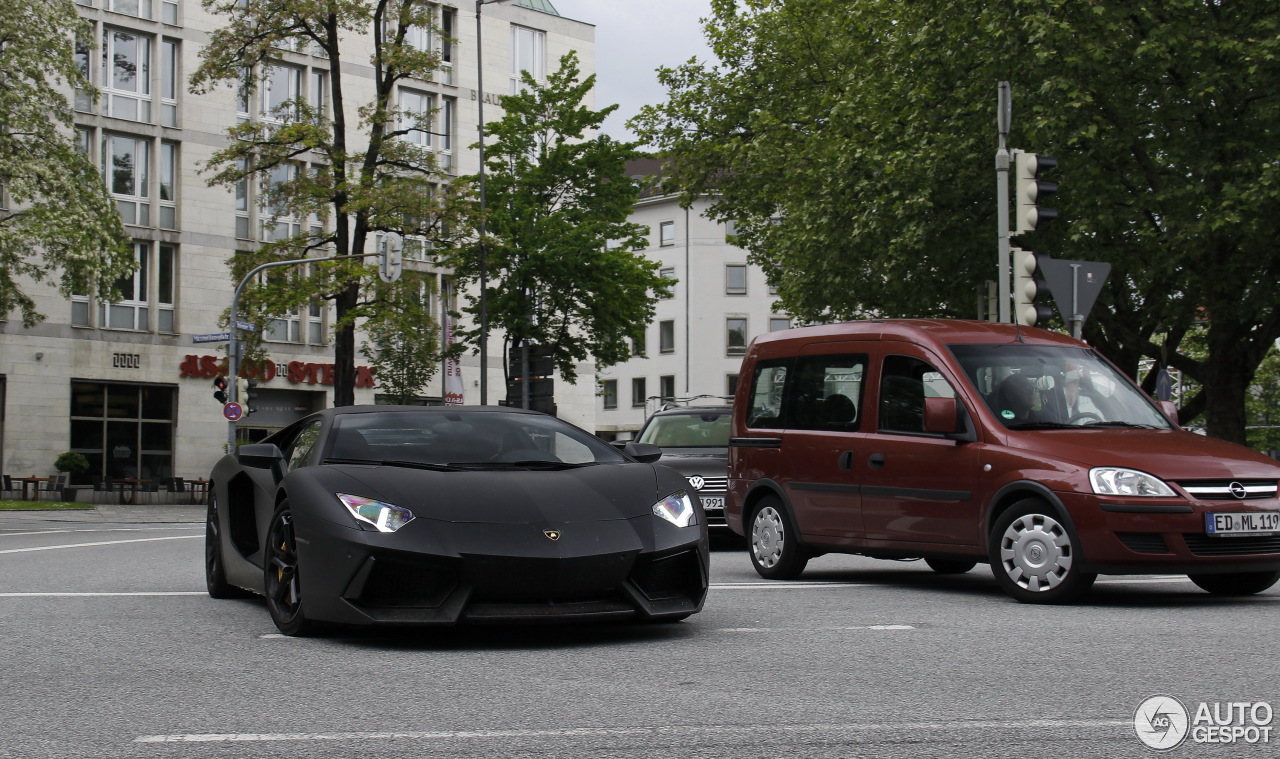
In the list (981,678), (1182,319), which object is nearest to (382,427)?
(981,678)

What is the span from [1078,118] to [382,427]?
2012 cm

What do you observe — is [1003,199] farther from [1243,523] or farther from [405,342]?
[405,342]

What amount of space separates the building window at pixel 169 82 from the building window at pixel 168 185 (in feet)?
2.42

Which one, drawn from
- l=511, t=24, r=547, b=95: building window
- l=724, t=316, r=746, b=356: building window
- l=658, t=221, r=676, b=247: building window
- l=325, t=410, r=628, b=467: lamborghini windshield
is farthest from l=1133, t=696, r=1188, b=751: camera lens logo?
l=658, t=221, r=676, b=247: building window

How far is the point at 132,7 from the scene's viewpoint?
148ft

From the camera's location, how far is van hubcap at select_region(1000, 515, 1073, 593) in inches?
377

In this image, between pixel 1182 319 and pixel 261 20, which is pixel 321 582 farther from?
pixel 261 20

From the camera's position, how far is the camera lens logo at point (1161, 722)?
4.96 metres

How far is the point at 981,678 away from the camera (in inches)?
252

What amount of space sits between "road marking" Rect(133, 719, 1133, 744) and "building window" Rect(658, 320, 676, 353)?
85558mm

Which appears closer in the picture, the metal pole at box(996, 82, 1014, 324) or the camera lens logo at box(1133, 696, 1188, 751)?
the camera lens logo at box(1133, 696, 1188, 751)

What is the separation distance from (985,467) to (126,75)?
39948 millimetres

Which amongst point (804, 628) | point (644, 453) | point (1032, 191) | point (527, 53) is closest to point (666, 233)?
point (527, 53)

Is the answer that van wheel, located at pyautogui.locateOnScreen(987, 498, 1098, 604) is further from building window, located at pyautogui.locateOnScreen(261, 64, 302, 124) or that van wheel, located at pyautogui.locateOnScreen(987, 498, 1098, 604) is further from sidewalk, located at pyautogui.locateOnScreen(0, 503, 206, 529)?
building window, located at pyautogui.locateOnScreen(261, 64, 302, 124)
